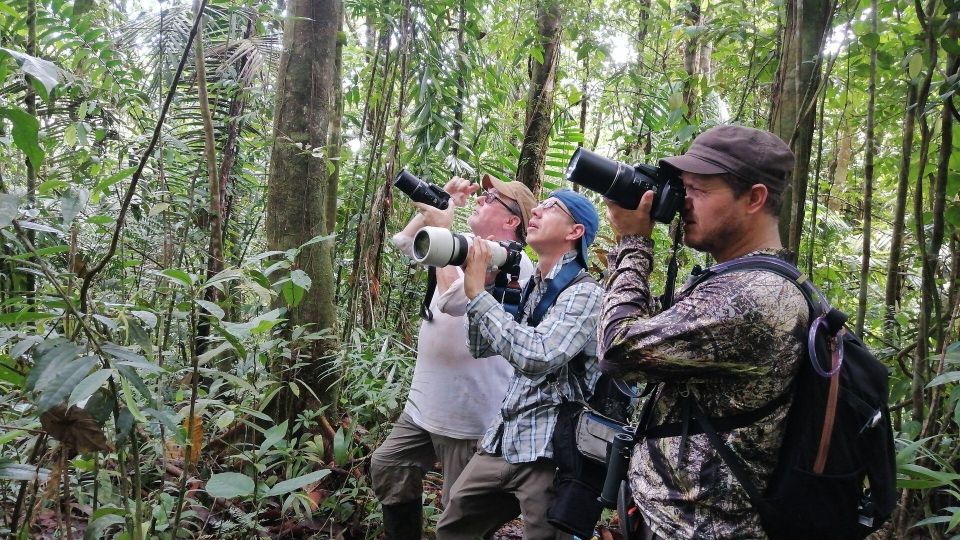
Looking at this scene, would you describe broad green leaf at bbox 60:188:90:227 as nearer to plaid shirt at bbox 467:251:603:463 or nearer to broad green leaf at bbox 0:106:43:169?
broad green leaf at bbox 0:106:43:169

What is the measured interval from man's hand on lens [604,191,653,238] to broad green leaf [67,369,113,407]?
1243mm

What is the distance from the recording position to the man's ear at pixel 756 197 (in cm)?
159

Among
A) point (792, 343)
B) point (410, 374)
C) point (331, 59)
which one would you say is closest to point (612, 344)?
point (792, 343)

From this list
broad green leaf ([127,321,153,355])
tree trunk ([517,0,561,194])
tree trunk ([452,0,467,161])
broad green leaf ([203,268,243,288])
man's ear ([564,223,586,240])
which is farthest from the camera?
tree trunk ([517,0,561,194])

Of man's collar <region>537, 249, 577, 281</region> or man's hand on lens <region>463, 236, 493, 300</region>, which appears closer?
man's hand on lens <region>463, 236, 493, 300</region>

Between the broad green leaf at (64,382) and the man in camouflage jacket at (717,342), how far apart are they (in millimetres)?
1119

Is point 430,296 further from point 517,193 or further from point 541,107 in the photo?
point 541,107

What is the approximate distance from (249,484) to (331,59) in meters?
2.36

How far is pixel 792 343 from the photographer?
1.43 metres

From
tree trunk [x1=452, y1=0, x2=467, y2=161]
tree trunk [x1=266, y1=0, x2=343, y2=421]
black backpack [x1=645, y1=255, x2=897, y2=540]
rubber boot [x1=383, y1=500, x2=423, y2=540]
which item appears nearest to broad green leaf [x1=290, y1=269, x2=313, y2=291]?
tree trunk [x1=266, y1=0, x2=343, y2=421]

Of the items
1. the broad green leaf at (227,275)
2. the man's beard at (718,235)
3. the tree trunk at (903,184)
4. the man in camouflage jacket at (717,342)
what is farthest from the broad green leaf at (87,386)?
the tree trunk at (903,184)

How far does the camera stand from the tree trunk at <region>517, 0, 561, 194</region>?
5.52 meters

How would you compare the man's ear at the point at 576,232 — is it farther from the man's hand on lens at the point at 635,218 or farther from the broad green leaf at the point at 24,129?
the broad green leaf at the point at 24,129

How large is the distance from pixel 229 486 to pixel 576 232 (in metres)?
1.47
